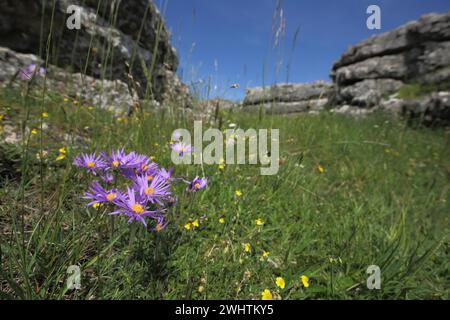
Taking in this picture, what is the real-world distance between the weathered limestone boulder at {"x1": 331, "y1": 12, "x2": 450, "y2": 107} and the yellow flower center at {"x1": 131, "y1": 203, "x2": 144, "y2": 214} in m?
8.21

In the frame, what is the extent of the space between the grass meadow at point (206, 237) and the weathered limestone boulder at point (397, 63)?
21.1 ft

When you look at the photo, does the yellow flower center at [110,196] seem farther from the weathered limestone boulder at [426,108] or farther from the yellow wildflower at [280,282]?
the weathered limestone boulder at [426,108]

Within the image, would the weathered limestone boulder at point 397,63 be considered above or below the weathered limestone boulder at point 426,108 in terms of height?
above

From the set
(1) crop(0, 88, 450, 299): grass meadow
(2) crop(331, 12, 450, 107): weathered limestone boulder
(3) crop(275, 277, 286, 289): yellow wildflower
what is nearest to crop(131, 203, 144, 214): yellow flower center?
(1) crop(0, 88, 450, 299): grass meadow

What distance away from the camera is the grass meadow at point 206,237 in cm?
95

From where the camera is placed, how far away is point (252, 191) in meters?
1.80

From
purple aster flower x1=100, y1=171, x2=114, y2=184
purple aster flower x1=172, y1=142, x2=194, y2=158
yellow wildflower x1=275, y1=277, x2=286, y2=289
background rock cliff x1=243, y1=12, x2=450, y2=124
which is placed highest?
background rock cliff x1=243, y1=12, x2=450, y2=124

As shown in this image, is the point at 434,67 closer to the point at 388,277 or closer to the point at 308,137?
the point at 308,137

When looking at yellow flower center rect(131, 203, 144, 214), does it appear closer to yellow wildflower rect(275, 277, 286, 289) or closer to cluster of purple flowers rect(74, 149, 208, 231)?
cluster of purple flowers rect(74, 149, 208, 231)

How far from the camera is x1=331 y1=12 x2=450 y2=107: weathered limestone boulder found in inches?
291

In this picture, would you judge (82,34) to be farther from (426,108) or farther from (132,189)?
(426,108)

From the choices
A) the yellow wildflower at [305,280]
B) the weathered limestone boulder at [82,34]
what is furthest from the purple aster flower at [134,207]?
the weathered limestone boulder at [82,34]

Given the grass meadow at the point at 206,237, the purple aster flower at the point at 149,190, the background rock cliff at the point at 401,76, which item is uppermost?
the background rock cliff at the point at 401,76
